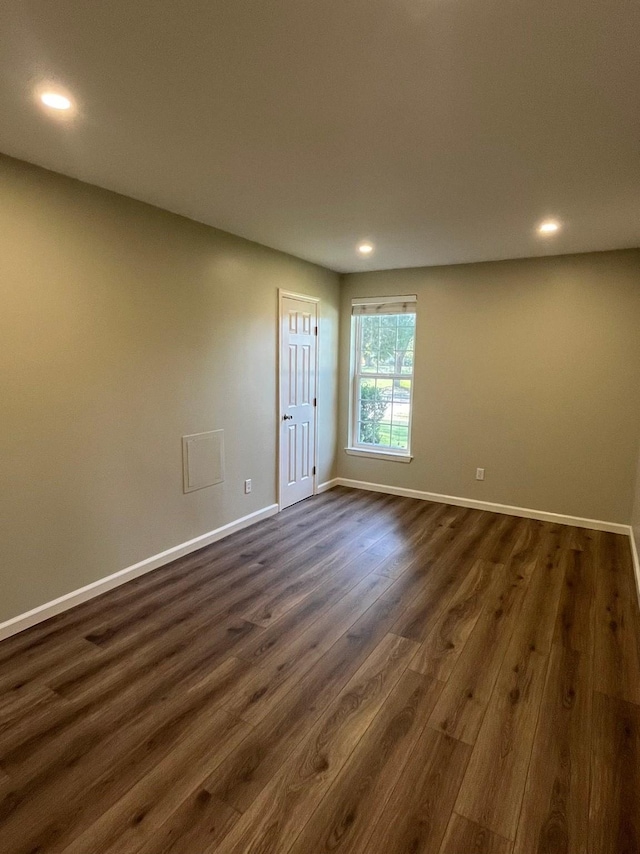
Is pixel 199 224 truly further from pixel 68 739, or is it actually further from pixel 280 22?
pixel 68 739

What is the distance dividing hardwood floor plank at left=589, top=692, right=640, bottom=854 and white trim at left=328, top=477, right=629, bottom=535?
8.03ft

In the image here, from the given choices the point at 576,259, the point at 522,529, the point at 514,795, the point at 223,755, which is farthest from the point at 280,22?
the point at 522,529

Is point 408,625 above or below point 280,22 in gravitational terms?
below

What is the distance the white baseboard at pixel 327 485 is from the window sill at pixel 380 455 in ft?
1.29

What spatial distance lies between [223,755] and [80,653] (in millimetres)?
1061

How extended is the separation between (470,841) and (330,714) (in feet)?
2.22

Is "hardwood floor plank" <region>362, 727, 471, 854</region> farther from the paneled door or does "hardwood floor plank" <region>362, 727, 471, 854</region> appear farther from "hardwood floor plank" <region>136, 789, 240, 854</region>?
the paneled door

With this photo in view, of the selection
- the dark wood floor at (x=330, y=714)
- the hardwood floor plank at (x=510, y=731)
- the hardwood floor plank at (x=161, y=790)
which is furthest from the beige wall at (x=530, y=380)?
the hardwood floor plank at (x=161, y=790)

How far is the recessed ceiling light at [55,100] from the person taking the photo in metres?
1.75

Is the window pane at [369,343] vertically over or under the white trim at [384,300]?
under

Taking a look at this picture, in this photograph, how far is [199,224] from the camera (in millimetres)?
3375

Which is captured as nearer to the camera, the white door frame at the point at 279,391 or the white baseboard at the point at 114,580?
the white baseboard at the point at 114,580

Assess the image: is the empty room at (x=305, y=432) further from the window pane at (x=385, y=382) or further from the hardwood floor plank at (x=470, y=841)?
the window pane at (x=385, y=382)

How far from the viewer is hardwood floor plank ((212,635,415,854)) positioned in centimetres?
A: 145
